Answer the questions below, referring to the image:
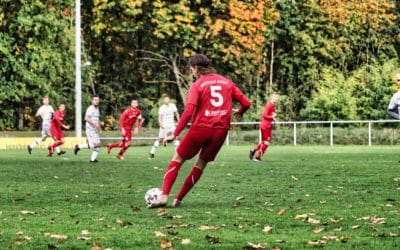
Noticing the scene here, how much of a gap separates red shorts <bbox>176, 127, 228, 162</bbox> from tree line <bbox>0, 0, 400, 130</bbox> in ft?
126

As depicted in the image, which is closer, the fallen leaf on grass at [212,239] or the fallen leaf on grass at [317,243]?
the fallen leaf on grass at [317,243]

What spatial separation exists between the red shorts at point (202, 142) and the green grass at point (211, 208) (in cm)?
68

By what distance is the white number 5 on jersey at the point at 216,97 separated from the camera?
13.7 meters

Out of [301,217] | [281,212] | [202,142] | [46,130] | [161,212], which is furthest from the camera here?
[46,130]

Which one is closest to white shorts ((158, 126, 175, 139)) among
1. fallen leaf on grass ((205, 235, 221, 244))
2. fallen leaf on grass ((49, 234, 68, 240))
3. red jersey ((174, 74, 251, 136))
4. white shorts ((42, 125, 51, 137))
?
white shorts ((42, 125, 51, 137))

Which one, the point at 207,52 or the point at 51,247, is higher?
the point at 207,52

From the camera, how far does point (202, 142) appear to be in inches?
543

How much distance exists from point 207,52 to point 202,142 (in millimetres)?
42049

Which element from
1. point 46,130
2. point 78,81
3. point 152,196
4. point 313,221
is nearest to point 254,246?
point 313,221

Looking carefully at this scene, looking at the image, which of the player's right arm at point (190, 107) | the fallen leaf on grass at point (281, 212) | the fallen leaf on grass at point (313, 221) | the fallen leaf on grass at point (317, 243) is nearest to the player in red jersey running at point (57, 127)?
the player's right arm at point (190, 107)

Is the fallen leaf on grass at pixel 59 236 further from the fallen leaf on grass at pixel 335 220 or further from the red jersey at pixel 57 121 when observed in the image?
the red jersey at pixel 57 121

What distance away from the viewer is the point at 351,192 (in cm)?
1602

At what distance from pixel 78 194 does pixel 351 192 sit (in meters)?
3.99

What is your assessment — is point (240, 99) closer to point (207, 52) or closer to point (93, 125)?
point (93, 125)
